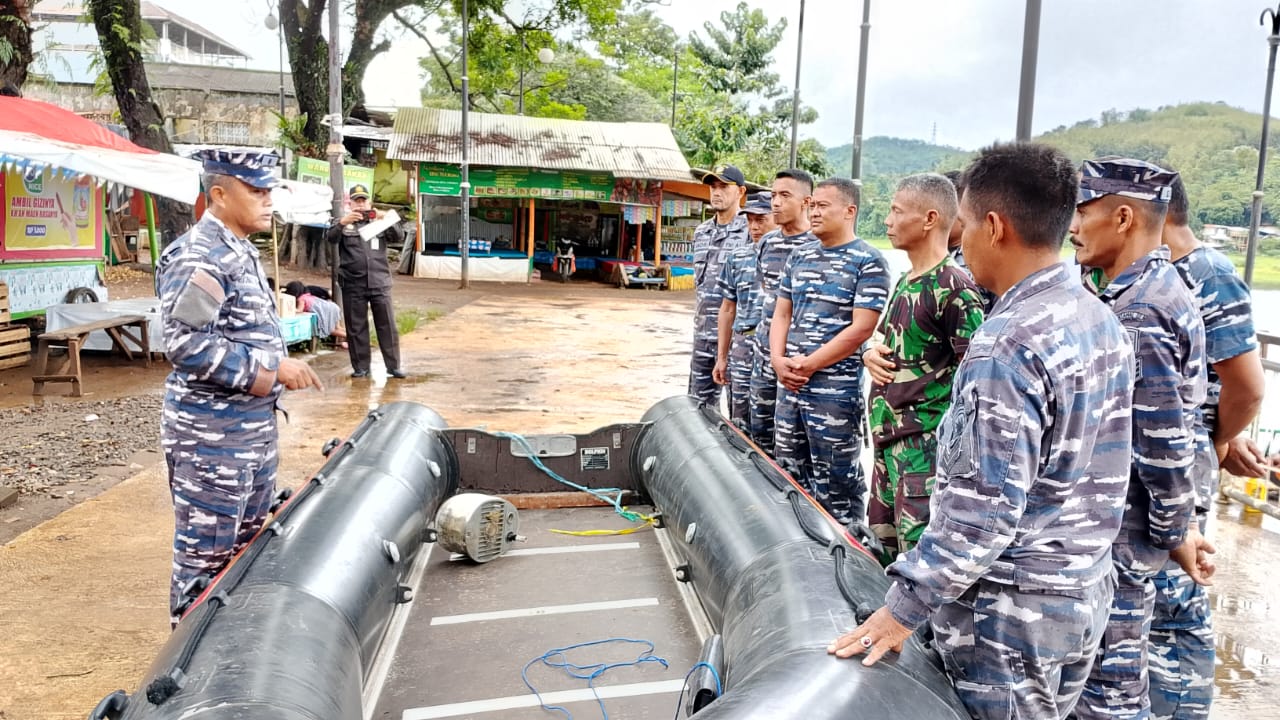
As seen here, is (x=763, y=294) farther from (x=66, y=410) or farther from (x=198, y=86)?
(x=198, y=86)

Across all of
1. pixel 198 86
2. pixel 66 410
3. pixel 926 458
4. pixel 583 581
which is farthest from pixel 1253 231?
pixel 198 86

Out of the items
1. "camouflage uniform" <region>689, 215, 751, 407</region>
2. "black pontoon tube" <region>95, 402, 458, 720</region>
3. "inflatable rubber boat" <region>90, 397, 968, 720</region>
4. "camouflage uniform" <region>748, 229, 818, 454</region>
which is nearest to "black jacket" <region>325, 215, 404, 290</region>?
"camouflage uniform" <region>689, 215, 751, 407</region>

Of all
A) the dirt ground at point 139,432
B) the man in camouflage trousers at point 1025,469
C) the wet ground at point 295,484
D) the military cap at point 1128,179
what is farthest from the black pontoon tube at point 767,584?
the dirt ground at point 139,432

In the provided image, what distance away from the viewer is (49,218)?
369 inches

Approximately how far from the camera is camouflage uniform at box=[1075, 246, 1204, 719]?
6.49ft

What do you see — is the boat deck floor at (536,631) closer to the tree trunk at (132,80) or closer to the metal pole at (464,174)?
the tree trunk at (132,80)

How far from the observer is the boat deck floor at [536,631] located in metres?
2.47

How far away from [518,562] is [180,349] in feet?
4.68

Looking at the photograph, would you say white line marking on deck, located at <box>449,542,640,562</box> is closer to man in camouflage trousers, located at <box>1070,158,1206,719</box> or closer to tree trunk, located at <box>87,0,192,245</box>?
man in camouflage trousers, located at <box>1070,158,1206,719</box>

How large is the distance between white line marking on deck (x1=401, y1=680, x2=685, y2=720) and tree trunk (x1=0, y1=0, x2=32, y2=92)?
10197 millimetres

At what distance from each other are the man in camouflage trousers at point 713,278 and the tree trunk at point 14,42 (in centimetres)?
838

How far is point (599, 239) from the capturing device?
73.6ft

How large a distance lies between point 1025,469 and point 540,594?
2.01 meters

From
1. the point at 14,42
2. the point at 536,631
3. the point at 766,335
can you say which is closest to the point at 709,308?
the point at 766,335
